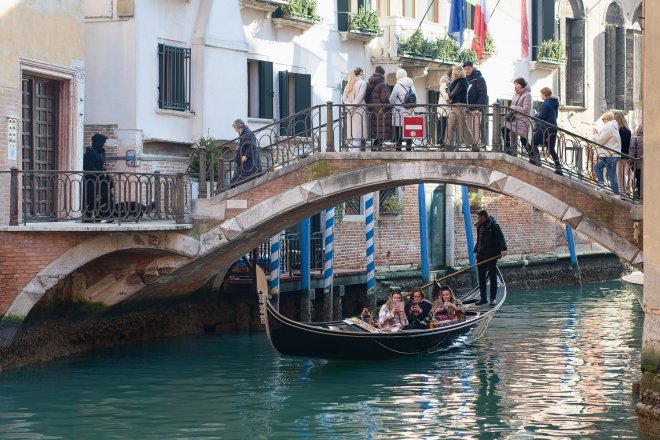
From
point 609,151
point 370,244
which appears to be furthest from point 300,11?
point 609,151

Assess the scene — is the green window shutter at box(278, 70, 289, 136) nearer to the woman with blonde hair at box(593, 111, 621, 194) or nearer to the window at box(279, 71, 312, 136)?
the window at box(279, 71, 312, 136)

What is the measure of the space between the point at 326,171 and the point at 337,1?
22.0 ft

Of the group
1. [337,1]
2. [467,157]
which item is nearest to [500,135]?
[467,157]

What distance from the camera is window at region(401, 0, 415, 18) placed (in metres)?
22.9

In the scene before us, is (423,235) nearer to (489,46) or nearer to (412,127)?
(489,46)

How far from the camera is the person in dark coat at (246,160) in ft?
51.3

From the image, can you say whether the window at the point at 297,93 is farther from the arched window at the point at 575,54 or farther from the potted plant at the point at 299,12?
the arched window at the point at 575,54

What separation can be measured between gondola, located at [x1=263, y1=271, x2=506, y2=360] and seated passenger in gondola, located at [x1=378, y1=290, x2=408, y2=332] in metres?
0.20

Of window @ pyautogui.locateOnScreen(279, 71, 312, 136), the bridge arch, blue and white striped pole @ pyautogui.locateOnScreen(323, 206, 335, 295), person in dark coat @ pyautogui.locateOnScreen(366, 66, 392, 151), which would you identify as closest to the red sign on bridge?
person in dark coat @ pyautogui.locateOnScreen(366, 66, 392, 151)

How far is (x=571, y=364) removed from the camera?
15562 millimetres

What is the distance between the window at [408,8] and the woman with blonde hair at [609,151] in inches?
302

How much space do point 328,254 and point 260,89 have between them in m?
2.39

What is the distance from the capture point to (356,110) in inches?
625

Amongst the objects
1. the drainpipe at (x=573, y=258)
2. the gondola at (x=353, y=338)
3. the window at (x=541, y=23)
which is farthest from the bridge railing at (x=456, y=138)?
the window at (x=541, y=23)
